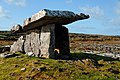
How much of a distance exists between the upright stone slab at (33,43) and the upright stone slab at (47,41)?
79 centimetres

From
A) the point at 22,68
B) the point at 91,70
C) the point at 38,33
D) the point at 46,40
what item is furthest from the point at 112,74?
the point at 38,33

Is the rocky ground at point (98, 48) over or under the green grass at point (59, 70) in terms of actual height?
over

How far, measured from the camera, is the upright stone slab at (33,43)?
99.6 feet

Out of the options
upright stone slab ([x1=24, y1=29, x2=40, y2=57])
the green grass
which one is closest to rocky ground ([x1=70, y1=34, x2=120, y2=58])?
upright stone slab ([x1=24, y1=29, x2=40, y2=57])

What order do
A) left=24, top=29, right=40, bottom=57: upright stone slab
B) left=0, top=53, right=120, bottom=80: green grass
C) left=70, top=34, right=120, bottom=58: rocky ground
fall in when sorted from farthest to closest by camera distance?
left=70, top=34, right=120, bottom=58: rocky ground → left=24, top=29, right=40, bottom=57: upright stone slab → left=0, top=53, right=120, bottom=80: green grass

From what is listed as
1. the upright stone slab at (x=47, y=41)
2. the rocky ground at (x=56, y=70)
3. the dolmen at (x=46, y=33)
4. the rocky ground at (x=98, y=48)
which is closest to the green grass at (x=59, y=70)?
the rocky ground at (x=56, y=70)

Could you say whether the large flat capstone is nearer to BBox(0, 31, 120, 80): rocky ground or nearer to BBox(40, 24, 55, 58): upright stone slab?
BBox(40, 24, 55, 58): upright stone slab

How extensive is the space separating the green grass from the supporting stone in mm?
6300

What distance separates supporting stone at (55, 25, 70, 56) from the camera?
32.1 m

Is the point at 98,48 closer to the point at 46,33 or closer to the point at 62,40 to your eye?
the point at 62,40

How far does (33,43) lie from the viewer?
31.1 m

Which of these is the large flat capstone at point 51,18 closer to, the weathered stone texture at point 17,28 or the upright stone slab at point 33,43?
the upright stone slab at point 33,43

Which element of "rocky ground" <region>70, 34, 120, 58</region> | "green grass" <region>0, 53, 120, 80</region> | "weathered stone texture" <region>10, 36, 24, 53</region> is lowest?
"green grass" <region>0, 53, 120, 80</region>

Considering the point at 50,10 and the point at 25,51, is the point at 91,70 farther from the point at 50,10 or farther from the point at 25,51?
the point at 25,51
